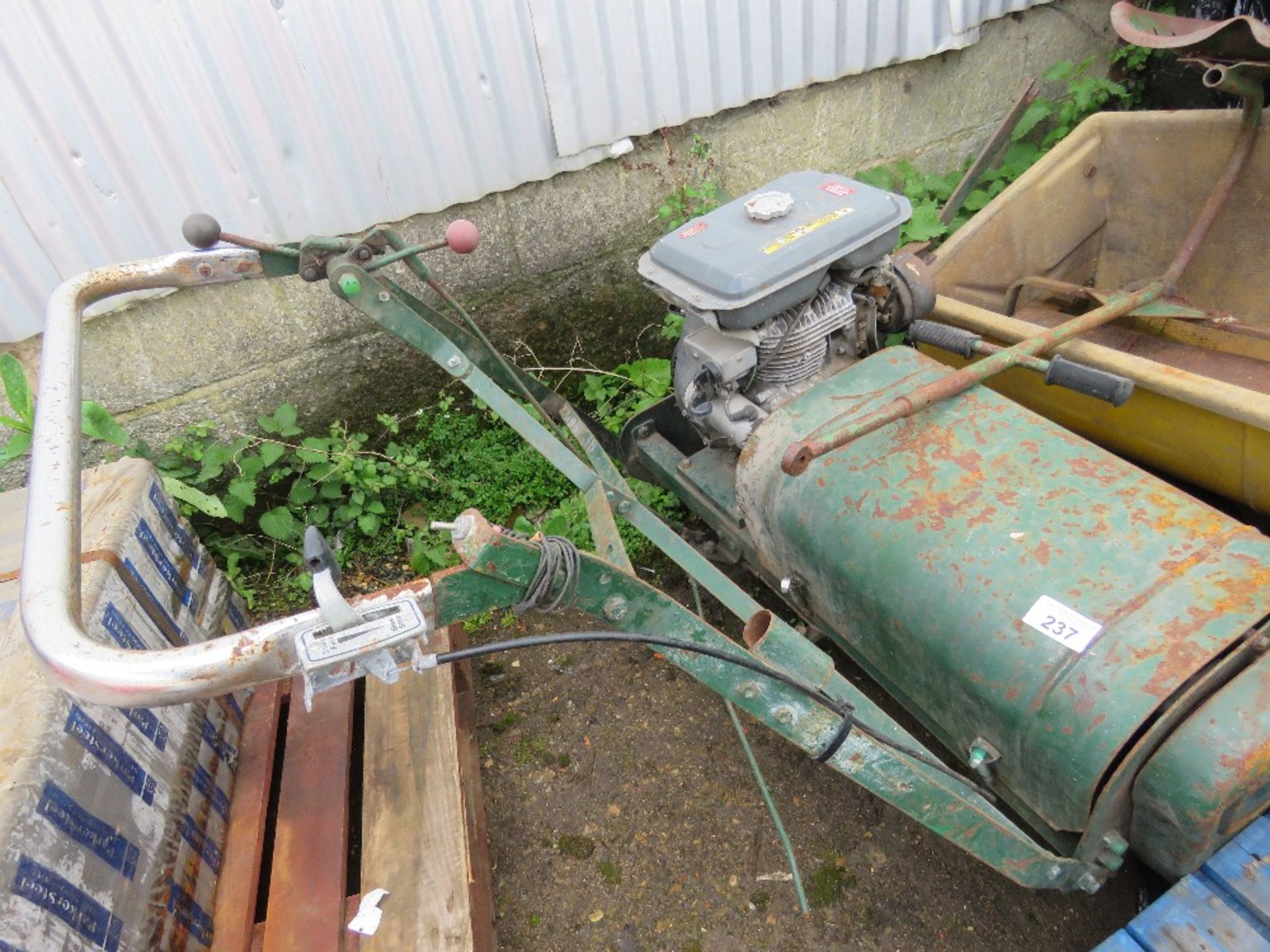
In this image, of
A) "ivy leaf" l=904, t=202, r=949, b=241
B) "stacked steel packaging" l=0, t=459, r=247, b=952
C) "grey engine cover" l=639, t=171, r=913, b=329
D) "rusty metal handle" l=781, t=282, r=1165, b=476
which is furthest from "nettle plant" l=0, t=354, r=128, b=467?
"ivy leaf" l=904, t=202, r=949, b=241

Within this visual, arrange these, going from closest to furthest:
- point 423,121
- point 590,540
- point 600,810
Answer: point 600,810 → point 423,121 → point 590,540

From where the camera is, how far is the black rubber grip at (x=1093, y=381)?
1.66 m

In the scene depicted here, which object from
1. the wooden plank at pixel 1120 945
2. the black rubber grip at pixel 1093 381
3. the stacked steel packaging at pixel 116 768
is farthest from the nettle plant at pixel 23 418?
the wooden plank at pixel 1120 945

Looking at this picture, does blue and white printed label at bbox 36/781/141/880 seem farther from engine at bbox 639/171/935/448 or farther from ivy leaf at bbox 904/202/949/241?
ivy leaf at bbox 904/202/949/241

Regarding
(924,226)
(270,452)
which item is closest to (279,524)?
(270,452)

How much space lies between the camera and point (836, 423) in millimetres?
1831

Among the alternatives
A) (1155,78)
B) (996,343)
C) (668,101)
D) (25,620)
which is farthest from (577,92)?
(1155,78)

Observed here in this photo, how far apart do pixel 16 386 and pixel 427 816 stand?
1.49 meters

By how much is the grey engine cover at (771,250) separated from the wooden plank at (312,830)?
1.33 m

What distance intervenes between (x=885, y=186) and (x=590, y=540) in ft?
6.19

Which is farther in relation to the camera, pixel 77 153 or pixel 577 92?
pixel 577 92

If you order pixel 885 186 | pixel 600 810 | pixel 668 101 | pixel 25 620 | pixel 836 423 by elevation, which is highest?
pixel 25 620

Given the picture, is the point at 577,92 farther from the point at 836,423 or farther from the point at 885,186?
the point at 836,423

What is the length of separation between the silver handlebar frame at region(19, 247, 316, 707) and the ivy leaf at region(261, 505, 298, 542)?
160 centimetres
